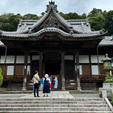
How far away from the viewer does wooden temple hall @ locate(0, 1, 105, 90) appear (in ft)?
44.2

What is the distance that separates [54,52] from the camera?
15.2 meters

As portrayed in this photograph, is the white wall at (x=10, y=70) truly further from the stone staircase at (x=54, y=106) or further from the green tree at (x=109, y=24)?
the green tree at (x=109, y=24)

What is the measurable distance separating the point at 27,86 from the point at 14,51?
513 cm

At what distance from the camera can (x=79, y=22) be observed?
74.3ft

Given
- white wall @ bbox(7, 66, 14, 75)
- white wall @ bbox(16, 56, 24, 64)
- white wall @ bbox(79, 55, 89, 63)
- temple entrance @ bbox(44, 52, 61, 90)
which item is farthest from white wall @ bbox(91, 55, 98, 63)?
white wall @ bbox(7, 66, 14, 75)

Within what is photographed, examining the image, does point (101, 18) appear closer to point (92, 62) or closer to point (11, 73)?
point (92, 62)

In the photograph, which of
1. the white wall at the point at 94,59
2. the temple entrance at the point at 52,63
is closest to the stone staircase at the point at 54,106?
the temple entrance at the point at 52,63

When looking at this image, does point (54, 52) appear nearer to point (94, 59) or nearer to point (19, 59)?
point (19, 59)

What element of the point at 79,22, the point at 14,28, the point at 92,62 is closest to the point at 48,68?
the point at 92,62

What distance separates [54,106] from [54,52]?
8.61 metres

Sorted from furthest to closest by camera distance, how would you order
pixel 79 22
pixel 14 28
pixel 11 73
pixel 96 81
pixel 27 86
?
pixel 14 28 < pixel 79 22 < pixel 11 73 < pixel 96 81 < pixel 27 86

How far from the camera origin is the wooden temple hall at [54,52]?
13.5 metres

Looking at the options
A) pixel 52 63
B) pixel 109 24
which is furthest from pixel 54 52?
pixel 109 24

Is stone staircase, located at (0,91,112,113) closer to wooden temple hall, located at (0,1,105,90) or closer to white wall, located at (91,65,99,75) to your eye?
wooden temple hall, located at (0,1,105,90)
